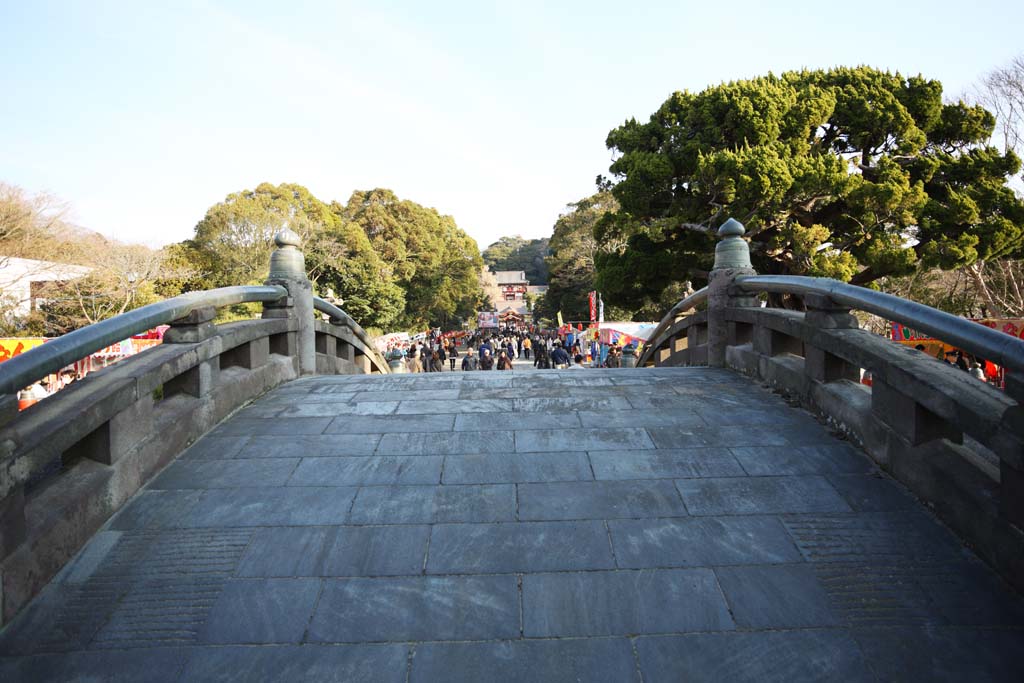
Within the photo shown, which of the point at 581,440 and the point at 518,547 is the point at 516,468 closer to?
the point at 581,440

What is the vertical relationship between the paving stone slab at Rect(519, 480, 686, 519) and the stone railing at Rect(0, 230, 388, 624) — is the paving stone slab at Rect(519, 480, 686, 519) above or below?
below

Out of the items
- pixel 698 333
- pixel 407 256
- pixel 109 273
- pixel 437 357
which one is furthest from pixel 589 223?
pixel 698 333

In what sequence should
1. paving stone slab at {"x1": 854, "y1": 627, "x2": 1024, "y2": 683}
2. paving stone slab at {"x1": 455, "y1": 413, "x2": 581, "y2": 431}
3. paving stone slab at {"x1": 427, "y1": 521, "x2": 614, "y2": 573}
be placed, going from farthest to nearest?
paving stone slab at {"x1": 455, "y1": 413, "x2": 581, "y2": 431} < paving stone slab at {"x1": 427, "y1": 521, "x2": 614, "y2": 573} < paving stone slab at {"x1": 854, "y1": 627, "x2": 1024, "y2": 683}

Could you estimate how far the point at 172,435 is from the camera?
3.49 meters

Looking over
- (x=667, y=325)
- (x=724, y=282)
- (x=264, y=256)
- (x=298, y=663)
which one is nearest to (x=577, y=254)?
(x=264, y=256)

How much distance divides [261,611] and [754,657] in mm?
1806

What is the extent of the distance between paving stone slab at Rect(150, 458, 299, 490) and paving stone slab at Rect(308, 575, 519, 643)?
3.63ft

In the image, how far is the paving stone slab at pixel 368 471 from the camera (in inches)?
126

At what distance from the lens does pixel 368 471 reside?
332 cm

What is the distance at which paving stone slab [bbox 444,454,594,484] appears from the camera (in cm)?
318

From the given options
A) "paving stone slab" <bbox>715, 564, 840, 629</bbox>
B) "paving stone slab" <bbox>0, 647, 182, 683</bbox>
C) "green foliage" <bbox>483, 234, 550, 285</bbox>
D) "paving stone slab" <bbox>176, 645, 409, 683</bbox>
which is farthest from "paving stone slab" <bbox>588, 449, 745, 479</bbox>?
"green foliage" <bbox>483, 234, 550, 285</bbox>

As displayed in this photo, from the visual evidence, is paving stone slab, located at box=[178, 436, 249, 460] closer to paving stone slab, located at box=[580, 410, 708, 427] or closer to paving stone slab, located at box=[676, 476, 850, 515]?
paving stone slab, located at box=[580, 410, 708, 427]

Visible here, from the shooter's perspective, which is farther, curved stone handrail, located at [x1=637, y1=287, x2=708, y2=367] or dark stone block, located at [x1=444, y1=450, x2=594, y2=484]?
curved stone handrail, located at [x1=637, y1=287, x2=708, y2=367]

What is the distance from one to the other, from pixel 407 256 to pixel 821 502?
37715 millimetres
